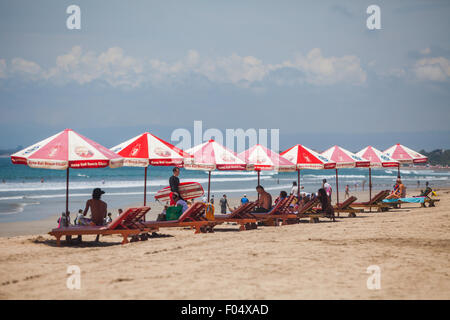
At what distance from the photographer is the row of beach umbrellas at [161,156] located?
9883 millimetres

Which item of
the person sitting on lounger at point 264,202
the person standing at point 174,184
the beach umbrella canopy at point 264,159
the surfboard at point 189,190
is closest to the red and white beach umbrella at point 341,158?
the beach umbrella canopy at point 264,159

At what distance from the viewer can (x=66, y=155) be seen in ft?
32.3

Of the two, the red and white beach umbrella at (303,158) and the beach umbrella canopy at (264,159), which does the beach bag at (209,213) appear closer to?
the beach umbrella canopy at (264,159)

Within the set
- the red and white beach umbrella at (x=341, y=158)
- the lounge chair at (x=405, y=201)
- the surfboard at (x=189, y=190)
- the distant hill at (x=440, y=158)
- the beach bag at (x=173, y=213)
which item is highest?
the distant hill at (x=440, y=158)

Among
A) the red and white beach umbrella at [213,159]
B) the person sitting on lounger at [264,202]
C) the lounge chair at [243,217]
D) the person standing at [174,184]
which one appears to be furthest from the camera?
the person sitting on lounger at [264,202]

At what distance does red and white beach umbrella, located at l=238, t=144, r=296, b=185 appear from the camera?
583 inches

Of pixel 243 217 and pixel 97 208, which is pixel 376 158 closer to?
pixel 243 217

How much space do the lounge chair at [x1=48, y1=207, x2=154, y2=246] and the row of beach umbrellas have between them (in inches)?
23.2

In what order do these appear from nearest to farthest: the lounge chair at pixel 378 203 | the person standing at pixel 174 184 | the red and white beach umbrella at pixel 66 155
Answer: the red and white beach umbrella at pixel 66 155 < the person standing at pixel 174 184 < the lounge chair at pixel 378 203

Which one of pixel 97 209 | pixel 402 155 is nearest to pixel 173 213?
pixel 97 209

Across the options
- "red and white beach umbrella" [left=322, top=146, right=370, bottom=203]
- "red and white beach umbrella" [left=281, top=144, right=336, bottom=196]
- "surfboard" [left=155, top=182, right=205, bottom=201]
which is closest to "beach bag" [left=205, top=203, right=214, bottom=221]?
"surfboard" [left=155, top=182, right=205, bottom=201]

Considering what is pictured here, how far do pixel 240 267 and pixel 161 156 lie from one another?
18.6 ft
